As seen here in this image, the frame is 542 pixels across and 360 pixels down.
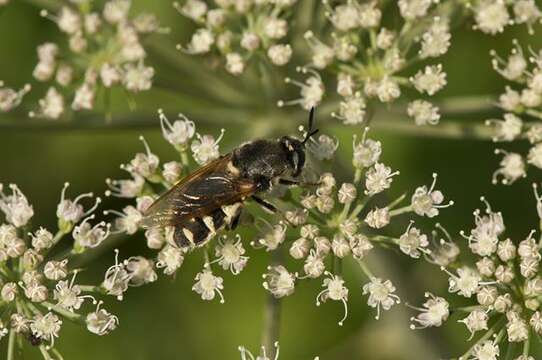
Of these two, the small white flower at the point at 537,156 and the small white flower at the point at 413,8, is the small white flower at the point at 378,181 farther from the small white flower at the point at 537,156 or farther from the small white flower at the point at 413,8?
the small white flower at the point at 413,8

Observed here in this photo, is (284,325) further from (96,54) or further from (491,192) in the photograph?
(96,54)

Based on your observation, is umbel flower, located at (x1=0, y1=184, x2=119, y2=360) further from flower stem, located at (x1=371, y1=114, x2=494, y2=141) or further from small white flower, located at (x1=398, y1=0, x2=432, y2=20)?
small white flower, located at (x1=398, y1=0, x2=432, y2=20)

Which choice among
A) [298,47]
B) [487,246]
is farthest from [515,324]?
[298,47]

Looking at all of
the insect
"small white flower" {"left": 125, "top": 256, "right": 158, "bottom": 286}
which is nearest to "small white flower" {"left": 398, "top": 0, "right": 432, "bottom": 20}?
the insect

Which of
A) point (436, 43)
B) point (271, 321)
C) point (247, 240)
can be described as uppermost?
point (436, 43)

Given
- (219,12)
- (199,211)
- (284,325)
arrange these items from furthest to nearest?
(284,325)
(219,12)
(199,211)

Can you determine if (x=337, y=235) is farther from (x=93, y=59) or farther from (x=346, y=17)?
(x=93, y=59)

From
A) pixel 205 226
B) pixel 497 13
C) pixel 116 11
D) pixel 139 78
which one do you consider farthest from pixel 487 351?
pixel 116 11
